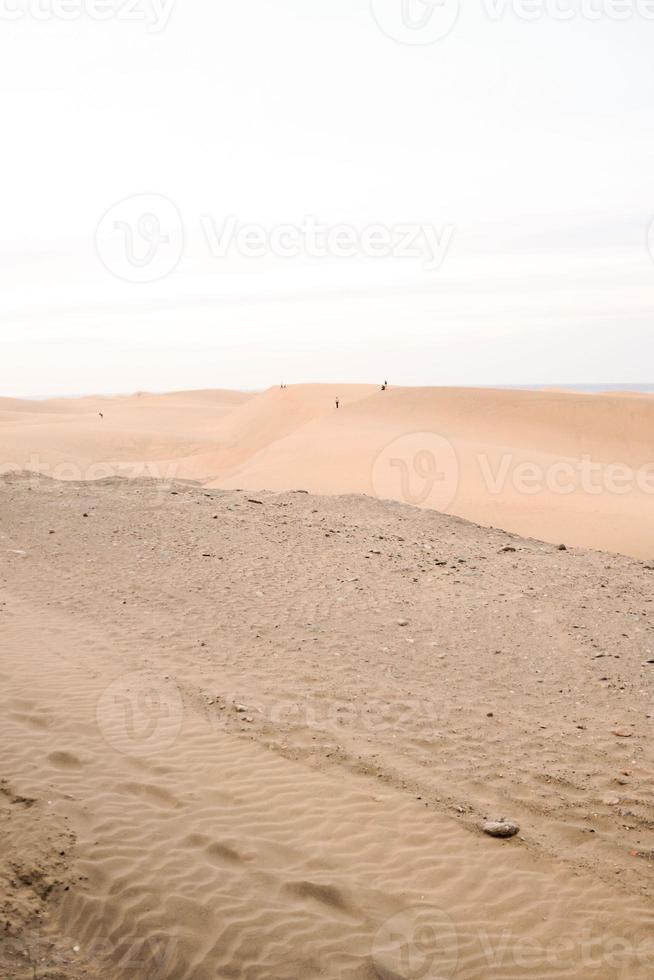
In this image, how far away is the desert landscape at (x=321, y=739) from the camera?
4.36 m

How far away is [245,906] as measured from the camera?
4488 millimetres

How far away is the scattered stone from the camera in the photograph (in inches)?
207

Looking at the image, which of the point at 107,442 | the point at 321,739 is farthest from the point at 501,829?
the point at 107,442

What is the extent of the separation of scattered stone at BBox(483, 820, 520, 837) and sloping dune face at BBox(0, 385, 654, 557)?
8.31 m

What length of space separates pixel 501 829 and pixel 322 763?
146 cm

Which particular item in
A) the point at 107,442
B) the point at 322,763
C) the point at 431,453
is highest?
the point at 431,453

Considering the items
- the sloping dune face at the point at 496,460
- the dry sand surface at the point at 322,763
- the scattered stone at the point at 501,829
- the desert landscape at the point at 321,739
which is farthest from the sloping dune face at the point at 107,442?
the scattered stone at the point at 501,829

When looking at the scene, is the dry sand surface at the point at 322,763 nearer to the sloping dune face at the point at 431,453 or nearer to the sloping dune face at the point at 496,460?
the sloping dune face at the point at 496,460

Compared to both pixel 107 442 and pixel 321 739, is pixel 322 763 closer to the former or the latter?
pixel 321 739

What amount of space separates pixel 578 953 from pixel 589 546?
935 centimetres

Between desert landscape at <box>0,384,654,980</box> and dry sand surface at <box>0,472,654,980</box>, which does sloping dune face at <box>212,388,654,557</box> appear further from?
dry sand surface at <box>0,472,654,980</box>

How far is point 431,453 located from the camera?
63.7 ft

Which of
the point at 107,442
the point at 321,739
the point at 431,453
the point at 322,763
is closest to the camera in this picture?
the point at 322,763

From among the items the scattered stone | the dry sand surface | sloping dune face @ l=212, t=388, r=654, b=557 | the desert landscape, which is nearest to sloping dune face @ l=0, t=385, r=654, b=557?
sloping dune face @ l=212, t=388, r=654, b=557
